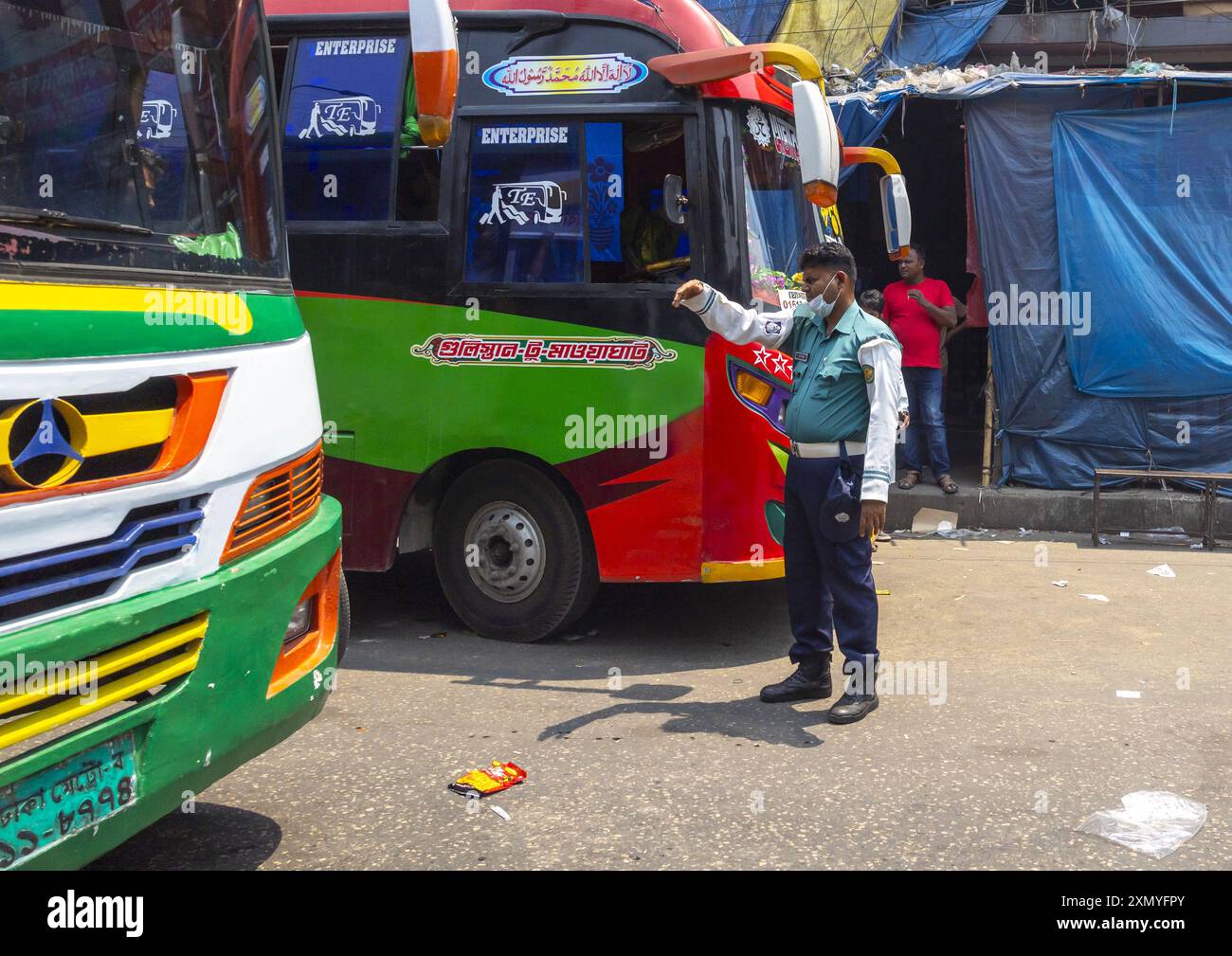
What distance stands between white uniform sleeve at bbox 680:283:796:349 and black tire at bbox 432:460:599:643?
1.32m

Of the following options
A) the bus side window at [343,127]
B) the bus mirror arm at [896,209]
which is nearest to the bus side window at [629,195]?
the bus side window at [343,127]

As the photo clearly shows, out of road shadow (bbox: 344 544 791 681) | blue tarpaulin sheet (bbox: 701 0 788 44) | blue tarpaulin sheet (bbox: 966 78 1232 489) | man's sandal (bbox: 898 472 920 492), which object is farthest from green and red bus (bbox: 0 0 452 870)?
blue tarpaulin sheet (bbox: 701 0 788 44)

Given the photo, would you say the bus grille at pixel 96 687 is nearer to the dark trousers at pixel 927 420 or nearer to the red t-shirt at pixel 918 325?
the dark trousers at pixel 927 420

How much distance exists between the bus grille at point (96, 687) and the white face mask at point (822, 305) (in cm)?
302

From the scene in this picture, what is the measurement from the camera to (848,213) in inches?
529

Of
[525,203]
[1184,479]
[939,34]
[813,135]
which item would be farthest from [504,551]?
[939,34]

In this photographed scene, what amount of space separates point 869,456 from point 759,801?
1.46 m

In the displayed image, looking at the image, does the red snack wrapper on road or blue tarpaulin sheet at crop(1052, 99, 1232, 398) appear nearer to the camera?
the red snack wrapper on road

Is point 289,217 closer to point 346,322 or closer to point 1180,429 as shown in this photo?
point 346,322

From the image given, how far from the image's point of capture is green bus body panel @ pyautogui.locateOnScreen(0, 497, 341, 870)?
2.67 m

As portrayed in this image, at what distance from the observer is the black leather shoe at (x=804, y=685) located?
5.43 meters

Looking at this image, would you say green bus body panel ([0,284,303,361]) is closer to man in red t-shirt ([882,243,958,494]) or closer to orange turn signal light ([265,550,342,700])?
orange turn signal light ([265,550,342,700])
